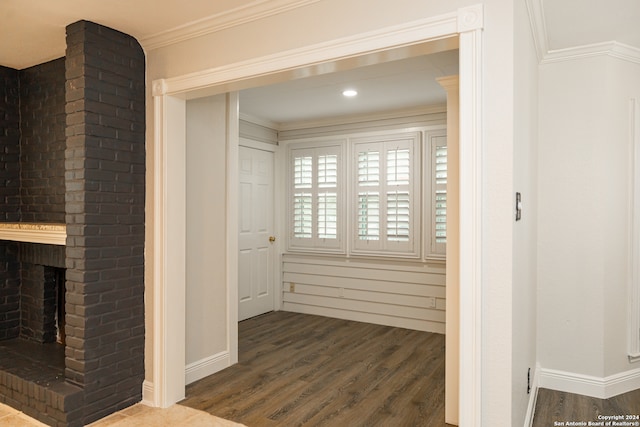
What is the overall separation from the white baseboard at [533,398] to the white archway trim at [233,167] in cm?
96

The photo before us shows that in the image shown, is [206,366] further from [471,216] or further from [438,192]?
[438,192]

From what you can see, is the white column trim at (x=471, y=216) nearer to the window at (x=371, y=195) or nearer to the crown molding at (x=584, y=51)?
the crown molding at (x=584, y=51)

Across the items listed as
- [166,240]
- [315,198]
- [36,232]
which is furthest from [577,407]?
[36,232]

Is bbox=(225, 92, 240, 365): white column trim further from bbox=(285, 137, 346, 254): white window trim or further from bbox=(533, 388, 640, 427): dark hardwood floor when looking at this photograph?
bbox=(533, 388, 640, 427): dark hardwood floor

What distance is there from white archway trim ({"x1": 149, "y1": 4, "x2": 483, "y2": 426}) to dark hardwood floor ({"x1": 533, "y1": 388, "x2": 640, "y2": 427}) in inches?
50.2

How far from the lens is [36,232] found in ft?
9.86

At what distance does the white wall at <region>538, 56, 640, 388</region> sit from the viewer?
307cm

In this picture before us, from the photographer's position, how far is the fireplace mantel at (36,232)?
9.32 feet

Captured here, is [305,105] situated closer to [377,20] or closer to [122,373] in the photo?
[377,20]

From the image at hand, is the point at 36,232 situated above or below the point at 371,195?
below

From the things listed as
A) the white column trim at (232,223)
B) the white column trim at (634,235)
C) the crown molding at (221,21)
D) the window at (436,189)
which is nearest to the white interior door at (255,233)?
the white column trim at (232,223)

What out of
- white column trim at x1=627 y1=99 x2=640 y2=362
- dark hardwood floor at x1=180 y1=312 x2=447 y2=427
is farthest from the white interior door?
white column trim at x1=627 y1=99 x2=640 y2=362

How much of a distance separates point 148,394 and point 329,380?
131 centimetres

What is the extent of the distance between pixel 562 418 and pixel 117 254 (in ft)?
9.98
